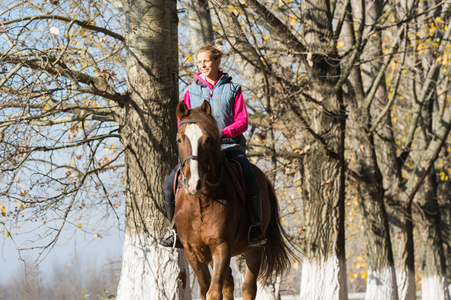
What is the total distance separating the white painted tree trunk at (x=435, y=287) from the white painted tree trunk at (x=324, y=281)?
7026 mm

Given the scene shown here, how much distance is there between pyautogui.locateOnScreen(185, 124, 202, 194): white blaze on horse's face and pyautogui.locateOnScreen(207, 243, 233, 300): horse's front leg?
797 mm

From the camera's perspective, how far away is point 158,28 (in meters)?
8.64

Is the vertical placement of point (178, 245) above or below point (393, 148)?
below

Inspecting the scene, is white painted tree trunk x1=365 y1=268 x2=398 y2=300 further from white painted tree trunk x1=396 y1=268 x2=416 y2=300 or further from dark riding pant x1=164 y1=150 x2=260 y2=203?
dark riding pant x1=164 y1=150 x2=260 y2=203

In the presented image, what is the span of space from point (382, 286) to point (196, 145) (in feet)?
34.4

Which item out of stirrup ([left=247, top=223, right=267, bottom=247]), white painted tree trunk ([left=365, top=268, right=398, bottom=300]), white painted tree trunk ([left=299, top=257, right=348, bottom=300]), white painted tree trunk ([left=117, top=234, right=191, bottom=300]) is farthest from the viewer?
white painted tree trunk ([left=365, top=268, right=398, bottom=300])

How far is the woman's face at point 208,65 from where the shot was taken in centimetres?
641

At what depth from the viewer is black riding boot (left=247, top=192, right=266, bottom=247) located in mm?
6551

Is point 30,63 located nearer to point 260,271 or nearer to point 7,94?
point 7,94

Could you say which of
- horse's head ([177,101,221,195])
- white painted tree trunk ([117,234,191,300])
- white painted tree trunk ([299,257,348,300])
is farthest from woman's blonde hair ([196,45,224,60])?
white painted tree trunk ([299,257,348,300])

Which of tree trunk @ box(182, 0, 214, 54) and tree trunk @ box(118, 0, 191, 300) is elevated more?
tree trunk @ box(182, 0, 214, 54)

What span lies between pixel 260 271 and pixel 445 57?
10.5 metres

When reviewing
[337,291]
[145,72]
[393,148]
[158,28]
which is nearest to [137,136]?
[145,72]

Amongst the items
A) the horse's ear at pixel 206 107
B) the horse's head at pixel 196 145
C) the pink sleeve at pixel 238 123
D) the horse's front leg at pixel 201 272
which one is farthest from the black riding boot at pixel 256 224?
the horse's ear at pixel 206 107
